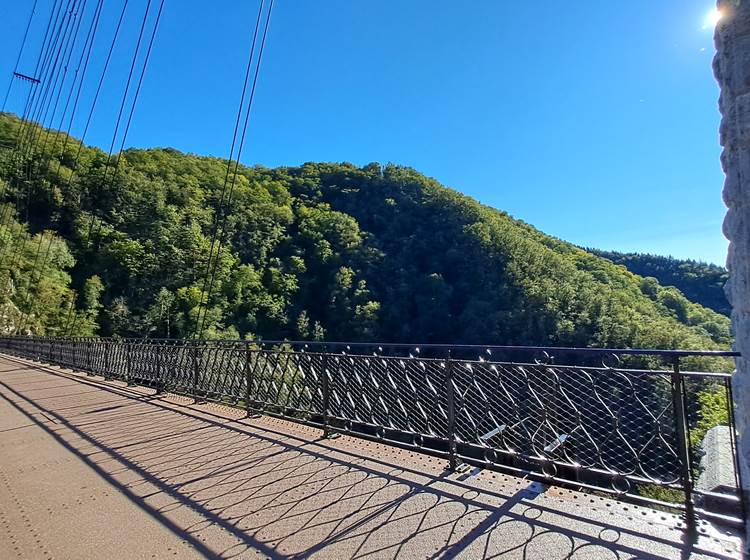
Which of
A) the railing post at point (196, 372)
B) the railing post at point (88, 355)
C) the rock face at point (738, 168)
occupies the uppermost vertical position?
the rock face at point (738, 168)

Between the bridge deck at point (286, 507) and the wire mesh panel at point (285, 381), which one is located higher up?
the wire mesh panel at point (285, 381)

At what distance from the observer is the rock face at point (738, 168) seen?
1136 millimetres

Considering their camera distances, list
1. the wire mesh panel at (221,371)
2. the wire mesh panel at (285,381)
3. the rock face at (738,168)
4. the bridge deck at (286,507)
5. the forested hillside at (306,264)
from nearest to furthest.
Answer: the rock face at (738,168) → the bridge deck at (286,507) → the wire mesh panel at (285,381) → the wire mesh panel at (221,371) → the forested hillside at (306,264)

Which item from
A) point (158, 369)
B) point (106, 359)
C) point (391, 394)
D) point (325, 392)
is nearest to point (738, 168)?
point (391, 394)

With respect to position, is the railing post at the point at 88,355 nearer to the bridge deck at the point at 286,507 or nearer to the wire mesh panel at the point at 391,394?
the bridge deck at the point at 286,507

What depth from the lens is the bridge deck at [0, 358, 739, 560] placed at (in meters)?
2.06

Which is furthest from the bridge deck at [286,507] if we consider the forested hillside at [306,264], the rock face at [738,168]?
the forested hillside at [306,264]

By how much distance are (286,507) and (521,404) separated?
1.72 metres

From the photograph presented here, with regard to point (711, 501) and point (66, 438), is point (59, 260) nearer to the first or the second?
point (66, 438)

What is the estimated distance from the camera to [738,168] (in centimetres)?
117

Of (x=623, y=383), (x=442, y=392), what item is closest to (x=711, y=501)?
(x=623, y=383)

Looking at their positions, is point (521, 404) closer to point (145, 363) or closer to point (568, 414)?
point (568, 414)

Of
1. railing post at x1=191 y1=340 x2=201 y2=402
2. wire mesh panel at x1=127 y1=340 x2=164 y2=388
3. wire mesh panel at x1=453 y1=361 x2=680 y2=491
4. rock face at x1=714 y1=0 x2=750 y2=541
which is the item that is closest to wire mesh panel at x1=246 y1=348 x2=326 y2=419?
railing post at x1=191 y1=340 x2=201 y2=402

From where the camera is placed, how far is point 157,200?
43719mm
